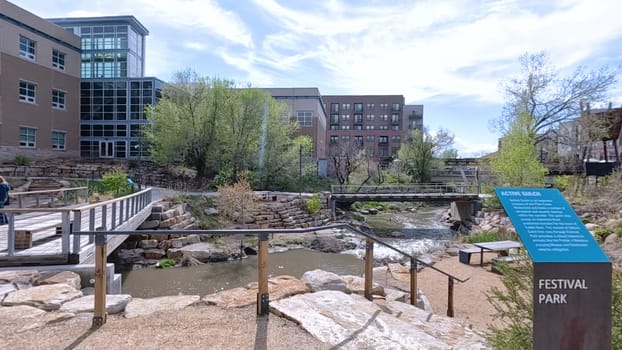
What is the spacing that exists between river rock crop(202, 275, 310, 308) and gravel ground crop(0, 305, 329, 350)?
0.39m

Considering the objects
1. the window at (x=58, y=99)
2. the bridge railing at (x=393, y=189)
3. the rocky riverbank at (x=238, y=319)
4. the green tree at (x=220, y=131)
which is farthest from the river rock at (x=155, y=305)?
the window at (x=58, y=99)

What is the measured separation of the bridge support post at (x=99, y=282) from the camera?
392cm

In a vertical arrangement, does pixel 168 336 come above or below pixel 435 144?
below

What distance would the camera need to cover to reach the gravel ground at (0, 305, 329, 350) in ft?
11.5

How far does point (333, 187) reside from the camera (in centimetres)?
3250

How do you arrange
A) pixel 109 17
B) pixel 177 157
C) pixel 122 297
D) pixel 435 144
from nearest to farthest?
pixel 122 297, pixel 177 157, pixel 109 17, pixel 435 144

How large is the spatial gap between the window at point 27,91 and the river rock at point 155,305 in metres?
37.8

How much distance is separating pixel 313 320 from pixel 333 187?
2846 cm

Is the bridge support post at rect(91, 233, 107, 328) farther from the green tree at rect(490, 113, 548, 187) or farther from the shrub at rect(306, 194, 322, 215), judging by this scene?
the green tree at rect(490, 113, 548, 187)

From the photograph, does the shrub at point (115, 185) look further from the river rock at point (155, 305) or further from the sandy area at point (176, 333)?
the sandy area at point (176, 333)

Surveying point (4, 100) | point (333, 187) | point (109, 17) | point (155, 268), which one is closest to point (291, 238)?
point (155, 268)

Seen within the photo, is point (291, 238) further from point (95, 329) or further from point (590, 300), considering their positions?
point (590, 300)

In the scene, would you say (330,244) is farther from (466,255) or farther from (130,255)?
(130,255)

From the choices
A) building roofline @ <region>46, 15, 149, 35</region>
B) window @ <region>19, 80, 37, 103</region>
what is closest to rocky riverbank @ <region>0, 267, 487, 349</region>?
window @ <region>19, 80, 37, 103</region>
